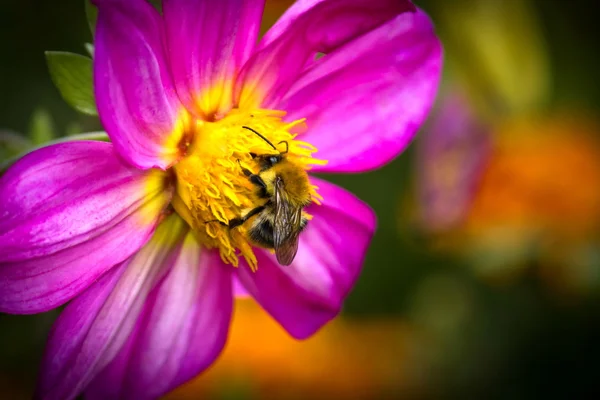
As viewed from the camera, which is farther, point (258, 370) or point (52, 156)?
point (258, 370)

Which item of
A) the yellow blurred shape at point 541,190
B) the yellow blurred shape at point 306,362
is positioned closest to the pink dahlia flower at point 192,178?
the yellow blurred shape at point 306,362

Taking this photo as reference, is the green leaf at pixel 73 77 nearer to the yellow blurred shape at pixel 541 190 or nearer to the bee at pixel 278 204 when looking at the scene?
the bee at pixel 278 204

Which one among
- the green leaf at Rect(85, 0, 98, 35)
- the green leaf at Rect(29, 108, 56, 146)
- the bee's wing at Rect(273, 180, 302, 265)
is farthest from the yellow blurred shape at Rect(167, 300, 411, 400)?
the green leaf at Rect(85, 0, 98, 35)

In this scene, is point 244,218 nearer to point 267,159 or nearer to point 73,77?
point 267,159

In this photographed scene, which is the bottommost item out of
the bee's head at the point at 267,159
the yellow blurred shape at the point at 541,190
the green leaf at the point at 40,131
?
the yellow blurred shape at the point at 541,190

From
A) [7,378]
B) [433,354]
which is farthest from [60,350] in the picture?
[433,354]

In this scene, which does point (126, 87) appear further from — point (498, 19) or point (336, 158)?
point (498, 19)

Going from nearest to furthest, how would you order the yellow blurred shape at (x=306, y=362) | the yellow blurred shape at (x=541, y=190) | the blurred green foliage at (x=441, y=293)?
1. the yellow blurred shape at (x=306, y=362)
2. the blurred green foliage at (x=441, y=293)
3. the yellow blurred shape at (x=541, y=190)
